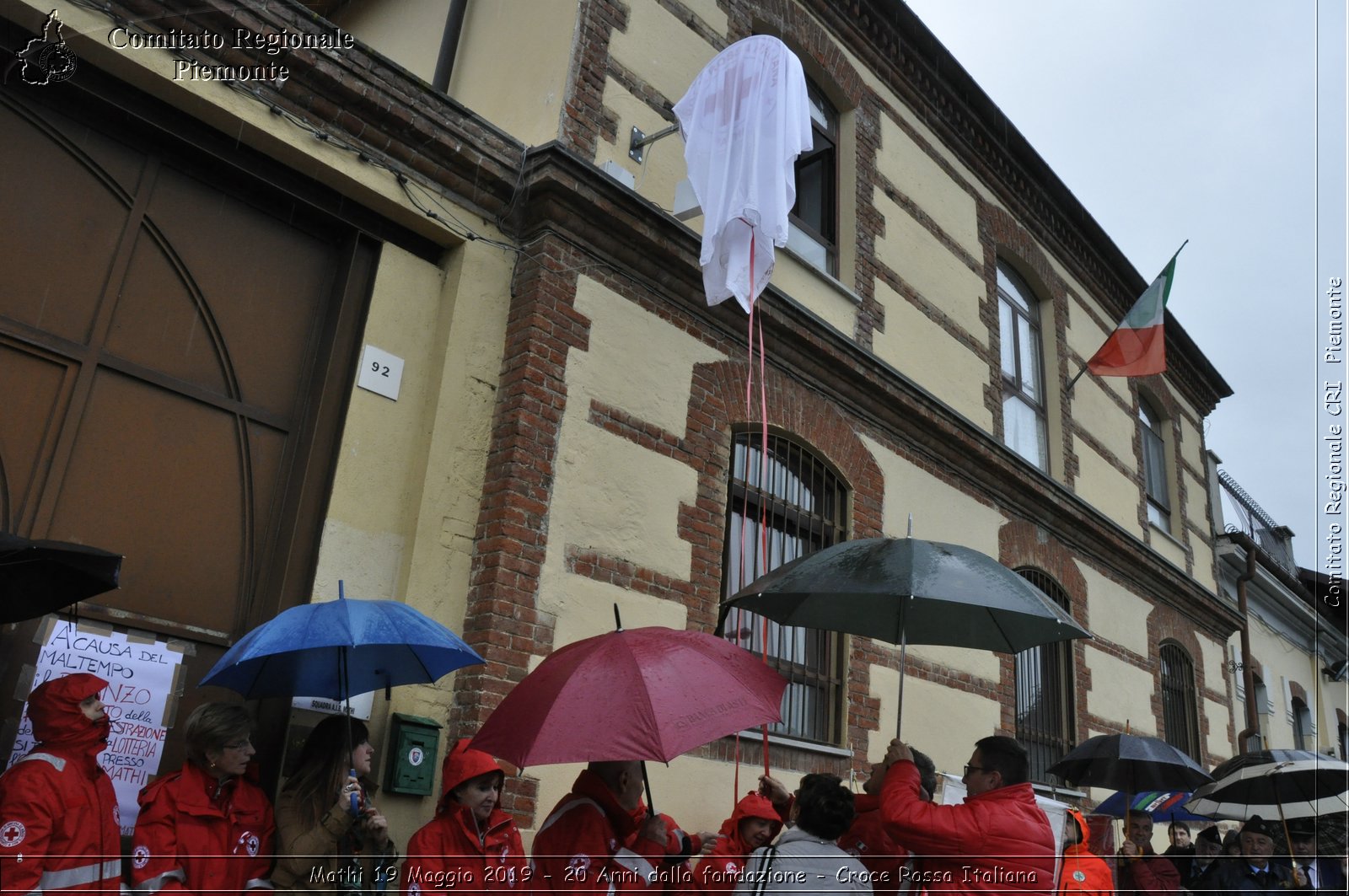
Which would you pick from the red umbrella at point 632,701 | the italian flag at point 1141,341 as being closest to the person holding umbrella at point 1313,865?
the red umbrella at point 632,701

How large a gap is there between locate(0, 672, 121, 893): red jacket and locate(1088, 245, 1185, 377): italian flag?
1057 cm

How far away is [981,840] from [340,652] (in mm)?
2704

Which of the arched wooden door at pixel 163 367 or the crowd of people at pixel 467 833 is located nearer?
the crowd of people at pixel 467 833

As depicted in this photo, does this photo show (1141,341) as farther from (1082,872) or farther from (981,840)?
(981,840)

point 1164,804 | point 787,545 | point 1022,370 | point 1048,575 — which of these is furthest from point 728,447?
point 1022,370

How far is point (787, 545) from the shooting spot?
780cm

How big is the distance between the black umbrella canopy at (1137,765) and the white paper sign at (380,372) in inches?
210

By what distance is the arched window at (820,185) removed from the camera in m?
9.23

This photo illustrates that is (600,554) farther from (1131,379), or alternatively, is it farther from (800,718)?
(1131,379)

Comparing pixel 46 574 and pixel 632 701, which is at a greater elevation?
pixel 46 574

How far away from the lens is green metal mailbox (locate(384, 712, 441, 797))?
17.3 feet

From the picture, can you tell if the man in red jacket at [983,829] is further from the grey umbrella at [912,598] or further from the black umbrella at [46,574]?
the black umbrella at [46,574]

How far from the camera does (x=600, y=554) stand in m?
6.25

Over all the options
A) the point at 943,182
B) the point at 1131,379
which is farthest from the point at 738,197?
the point at 1131,379
